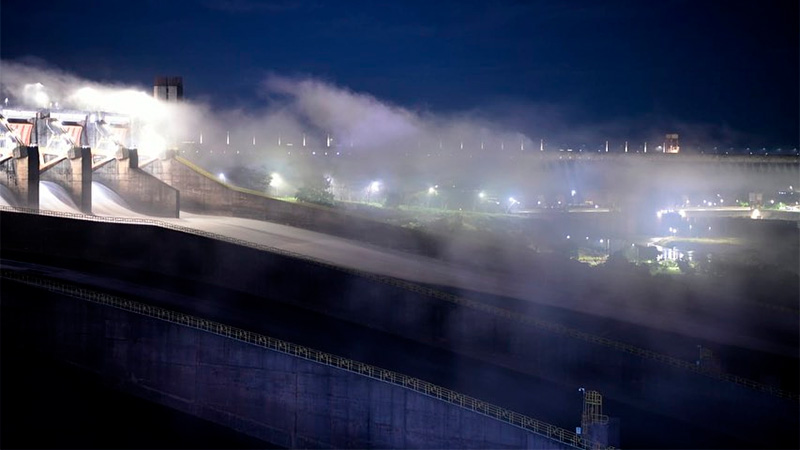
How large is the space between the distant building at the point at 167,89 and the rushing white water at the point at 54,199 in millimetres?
11140

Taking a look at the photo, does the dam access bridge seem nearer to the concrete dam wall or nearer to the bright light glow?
the concrete dam wall

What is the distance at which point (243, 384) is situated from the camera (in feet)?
60.5

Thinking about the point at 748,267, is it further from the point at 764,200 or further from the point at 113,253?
the point at 764,200

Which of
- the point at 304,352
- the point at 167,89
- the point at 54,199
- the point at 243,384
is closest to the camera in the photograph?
the point at 243,384

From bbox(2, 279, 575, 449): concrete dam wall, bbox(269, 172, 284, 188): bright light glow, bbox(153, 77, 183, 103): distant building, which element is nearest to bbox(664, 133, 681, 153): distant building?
bbox(269, 172, 284, 188): bright light glow

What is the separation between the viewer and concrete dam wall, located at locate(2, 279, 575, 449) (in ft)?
55.6

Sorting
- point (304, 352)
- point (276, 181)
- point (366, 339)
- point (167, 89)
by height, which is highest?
point (167, 89)

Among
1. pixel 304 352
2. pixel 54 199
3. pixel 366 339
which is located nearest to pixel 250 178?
pixel 54 199

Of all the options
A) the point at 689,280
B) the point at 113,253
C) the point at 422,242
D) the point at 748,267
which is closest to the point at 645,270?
the point at 689,280

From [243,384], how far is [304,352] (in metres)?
2.47

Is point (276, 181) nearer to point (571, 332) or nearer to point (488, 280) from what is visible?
point (488, 280)

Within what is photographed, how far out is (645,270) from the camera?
34281mm

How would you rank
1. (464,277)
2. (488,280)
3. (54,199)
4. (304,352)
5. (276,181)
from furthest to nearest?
(276,181)
(54,199)
(464,277)
(488,280)
(304,352)

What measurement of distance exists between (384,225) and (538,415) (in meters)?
17.5
